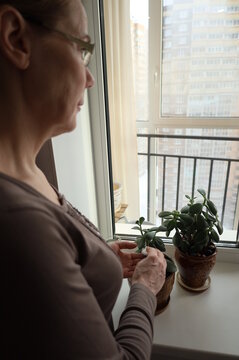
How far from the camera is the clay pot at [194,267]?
2.85 feet

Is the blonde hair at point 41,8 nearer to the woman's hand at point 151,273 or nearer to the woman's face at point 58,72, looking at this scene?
the woman's face at point 58,72

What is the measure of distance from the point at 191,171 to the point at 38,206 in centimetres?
174

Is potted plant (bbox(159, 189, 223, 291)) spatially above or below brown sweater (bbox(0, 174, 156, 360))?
below

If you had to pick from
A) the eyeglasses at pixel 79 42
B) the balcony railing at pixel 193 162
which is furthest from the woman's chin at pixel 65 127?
the balcony railing at pixel 193 162

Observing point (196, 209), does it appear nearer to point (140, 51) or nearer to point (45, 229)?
point (45, 229)

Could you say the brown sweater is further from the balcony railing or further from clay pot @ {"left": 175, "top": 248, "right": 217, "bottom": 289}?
the balcony railing

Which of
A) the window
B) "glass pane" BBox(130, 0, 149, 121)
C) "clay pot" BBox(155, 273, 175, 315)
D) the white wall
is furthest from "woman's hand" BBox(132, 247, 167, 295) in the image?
"glass pane" BBox(130, 0, 149, 121)

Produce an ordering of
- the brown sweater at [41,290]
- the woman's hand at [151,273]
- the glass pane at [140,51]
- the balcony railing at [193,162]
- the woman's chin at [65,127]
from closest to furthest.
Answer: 1. the brown sweater at [41,290]
2. the woman's chin at [65,127]
3. the woman's hand at [151,273]
4. the glass pane at [140,51]
5. the balcony railing at [193,162]

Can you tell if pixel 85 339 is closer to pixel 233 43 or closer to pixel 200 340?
pixel 200 340

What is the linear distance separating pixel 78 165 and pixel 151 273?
1.60 ft

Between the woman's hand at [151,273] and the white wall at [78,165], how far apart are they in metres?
0.35

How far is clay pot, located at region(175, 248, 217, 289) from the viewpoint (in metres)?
0.87

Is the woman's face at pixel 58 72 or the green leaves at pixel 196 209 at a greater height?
the woman's face at pixel 58 72

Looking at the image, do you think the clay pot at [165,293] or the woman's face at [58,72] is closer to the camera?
the woman's face at [58,72]
